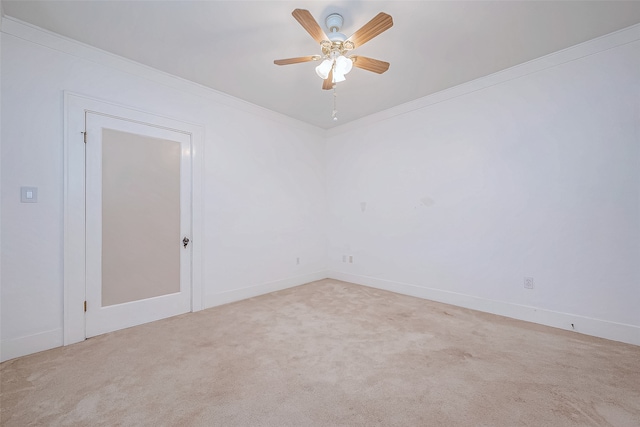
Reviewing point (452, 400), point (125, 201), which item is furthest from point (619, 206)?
point (125, 201)

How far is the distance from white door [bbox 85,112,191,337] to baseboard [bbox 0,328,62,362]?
0.72 ft

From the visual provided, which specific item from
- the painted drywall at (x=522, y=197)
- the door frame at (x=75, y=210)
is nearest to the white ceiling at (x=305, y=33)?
the painted drywall at (x=522, y=197)

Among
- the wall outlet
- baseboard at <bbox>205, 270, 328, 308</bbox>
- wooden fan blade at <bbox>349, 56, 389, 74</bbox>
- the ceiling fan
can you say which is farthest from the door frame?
the wall outlet

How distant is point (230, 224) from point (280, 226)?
851 mm

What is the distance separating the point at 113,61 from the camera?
2.65 meters

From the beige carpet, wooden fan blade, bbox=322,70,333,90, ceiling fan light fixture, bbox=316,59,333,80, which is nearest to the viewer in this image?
the beige carpet

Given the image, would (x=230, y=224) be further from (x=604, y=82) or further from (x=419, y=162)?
(x=604, y=82)

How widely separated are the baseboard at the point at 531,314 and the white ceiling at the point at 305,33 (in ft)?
8.56

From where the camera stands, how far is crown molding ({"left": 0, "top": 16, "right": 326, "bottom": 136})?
2.22 meters

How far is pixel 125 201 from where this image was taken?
2746 mm

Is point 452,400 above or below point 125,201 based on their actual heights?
below

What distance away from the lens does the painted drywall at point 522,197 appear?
7.93ft

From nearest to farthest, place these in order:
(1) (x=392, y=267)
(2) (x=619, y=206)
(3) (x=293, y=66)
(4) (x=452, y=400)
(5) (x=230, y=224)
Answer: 1. (4) (x=452, y=400)
2. (2) (x=619, y=206)
3. (3) (x=293, y=66)
4. (5) (x=230, y=224)
5. (1) (x=392, y=267)

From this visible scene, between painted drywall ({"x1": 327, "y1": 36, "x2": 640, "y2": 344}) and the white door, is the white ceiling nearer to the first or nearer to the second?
painted drywall ({"x1": 327, "y1": 36, "x2": 640, "y2": 344})
